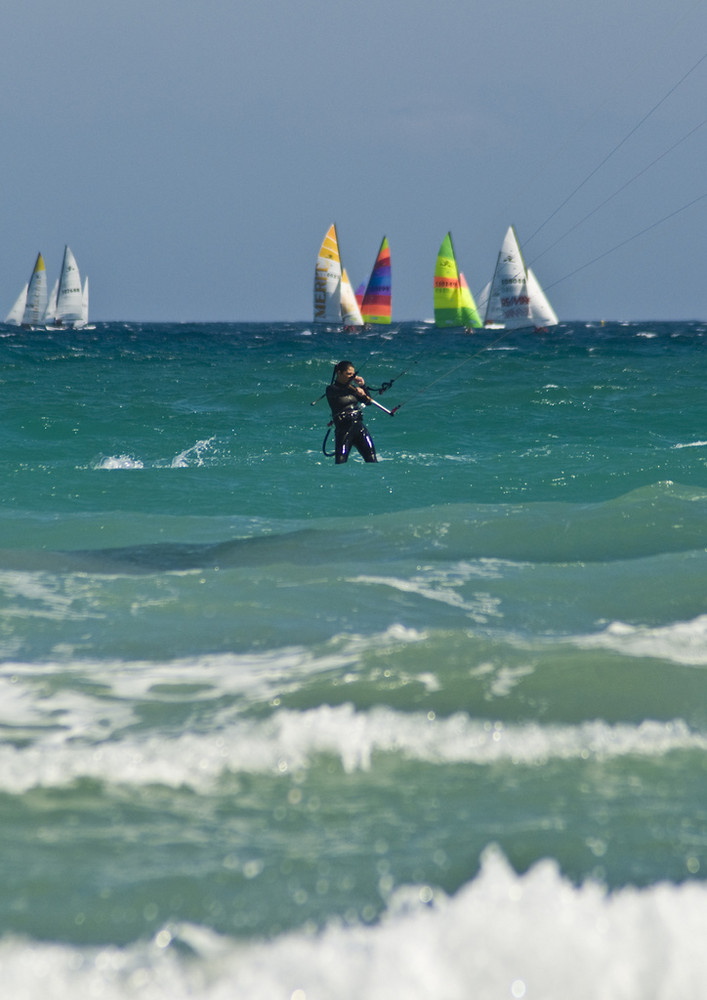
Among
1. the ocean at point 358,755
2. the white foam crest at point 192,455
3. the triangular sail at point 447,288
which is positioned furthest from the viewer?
the triangular sail at point 447,288

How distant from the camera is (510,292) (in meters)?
48.2

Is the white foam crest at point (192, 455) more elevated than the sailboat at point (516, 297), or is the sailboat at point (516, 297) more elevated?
the sailboat at point (516, 297)

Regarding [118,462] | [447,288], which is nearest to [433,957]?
[118,462]

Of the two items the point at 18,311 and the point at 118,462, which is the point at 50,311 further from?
the point at 118,462

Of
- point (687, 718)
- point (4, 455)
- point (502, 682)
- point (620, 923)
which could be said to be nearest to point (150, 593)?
point (502, 682)

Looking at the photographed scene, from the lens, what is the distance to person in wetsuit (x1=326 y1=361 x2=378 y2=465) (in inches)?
444

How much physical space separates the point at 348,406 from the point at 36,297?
59903mm

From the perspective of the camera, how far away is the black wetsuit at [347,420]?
1141 cm

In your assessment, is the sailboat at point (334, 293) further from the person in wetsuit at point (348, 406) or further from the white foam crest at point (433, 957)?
the white foam crest at point (433, 957)

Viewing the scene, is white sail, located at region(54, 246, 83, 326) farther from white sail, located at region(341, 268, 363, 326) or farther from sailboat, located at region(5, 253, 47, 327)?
white sail, located at region(341, 268, 363, 326)

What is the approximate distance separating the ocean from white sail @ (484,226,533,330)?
39303 mm

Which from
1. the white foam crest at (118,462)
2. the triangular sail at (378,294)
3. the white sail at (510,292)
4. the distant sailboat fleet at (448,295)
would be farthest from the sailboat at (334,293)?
the white foam crest at (118,462)

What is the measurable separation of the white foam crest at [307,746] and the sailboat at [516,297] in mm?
45203

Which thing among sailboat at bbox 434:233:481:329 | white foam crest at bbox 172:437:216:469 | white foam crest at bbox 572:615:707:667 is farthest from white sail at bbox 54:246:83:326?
white foam crest at bbox 572:615:707:667
